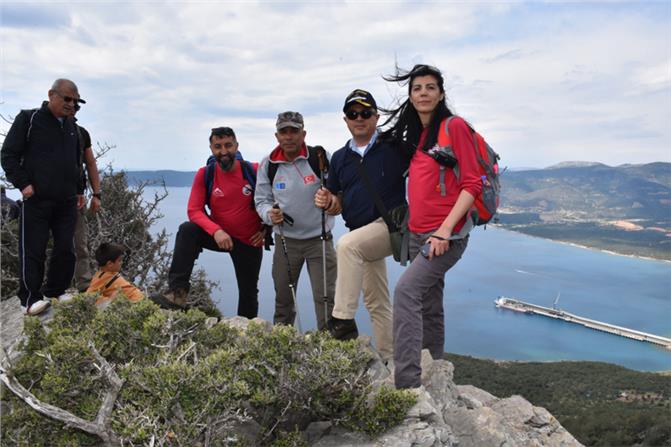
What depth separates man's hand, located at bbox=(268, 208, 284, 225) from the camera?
4.52 metres

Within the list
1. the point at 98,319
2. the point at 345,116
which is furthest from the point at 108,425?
the point at 345,116

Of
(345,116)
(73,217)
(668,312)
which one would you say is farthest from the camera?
(668,312)

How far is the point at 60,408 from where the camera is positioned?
2.75 metres

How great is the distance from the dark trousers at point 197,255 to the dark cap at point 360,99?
196 cm

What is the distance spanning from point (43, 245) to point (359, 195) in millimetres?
3242

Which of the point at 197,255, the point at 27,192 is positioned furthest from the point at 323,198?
the point at 27,192

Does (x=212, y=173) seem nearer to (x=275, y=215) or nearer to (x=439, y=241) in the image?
(x=275, y=215)

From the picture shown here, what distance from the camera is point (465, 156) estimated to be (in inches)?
130

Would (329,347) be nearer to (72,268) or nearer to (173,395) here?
(173,395)

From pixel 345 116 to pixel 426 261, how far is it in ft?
4.84

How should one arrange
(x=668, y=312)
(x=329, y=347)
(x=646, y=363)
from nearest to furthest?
(x=329, y=347) → (x=646, y=363) → (x=668, y=312)

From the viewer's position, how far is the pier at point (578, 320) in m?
76.6

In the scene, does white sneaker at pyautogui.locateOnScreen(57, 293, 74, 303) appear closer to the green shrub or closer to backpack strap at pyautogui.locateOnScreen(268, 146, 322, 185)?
the green shrub

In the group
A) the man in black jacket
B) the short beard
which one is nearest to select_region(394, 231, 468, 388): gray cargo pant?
the short beard
